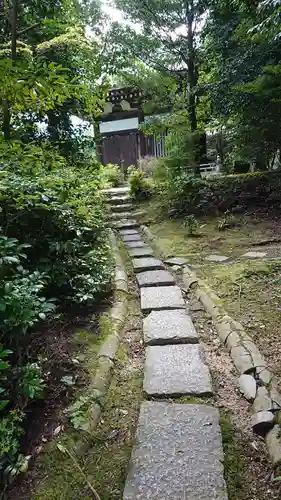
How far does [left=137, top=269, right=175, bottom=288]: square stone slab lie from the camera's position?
3563mm

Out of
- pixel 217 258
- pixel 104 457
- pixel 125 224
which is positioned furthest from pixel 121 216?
pixel 104 457

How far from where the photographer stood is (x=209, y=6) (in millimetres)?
7008

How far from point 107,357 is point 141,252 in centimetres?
266

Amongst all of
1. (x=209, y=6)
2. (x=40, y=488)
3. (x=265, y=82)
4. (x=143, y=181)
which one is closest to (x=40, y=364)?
(x=40, y=488)

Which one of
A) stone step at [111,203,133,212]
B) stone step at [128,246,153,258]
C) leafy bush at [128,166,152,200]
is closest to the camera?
stone step at [128,246,153,258]

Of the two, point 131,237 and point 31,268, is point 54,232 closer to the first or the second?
point 31,268

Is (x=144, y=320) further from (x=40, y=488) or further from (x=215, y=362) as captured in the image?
(x=40, y=488)

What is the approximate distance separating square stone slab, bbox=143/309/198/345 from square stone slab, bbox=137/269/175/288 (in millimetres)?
696

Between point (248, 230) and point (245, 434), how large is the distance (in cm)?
455

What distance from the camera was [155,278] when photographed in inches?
146

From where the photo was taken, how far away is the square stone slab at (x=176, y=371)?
6.20 feet

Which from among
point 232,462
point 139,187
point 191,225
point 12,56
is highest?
point 12,56

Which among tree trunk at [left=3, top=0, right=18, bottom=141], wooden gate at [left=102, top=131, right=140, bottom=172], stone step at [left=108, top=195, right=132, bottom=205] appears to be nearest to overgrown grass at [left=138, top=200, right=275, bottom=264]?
stone step at [left=108, top=195, right=132, bottom=205]

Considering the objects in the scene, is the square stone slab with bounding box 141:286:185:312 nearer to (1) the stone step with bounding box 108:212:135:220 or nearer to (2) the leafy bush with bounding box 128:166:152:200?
(1) the stone step with bounding box 108:212:135:220
